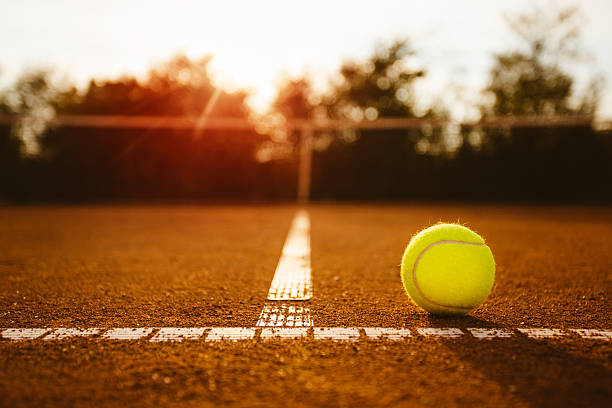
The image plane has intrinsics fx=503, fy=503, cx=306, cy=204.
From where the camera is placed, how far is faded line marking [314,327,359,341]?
2164 mm

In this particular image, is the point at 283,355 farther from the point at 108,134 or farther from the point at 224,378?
the point at 108,134

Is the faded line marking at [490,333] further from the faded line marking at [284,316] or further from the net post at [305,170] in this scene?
the net post at [305,170]

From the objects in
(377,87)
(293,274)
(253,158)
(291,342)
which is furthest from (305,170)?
(291,342)

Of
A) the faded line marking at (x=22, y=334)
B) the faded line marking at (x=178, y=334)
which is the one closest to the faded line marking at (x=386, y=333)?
the faded line marking at (x=178, y=334)

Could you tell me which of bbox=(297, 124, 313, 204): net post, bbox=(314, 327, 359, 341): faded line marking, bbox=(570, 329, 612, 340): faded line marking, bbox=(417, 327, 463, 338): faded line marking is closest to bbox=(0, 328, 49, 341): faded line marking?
bbox=(314, 327, 359, 341): faded line marking

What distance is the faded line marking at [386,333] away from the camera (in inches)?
86.0

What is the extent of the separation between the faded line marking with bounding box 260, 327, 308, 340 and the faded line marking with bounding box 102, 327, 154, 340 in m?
0.53

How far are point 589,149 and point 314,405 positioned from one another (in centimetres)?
2012

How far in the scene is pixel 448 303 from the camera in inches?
98.6

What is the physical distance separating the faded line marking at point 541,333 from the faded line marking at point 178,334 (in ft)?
4.79

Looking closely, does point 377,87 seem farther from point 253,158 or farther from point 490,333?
point 490,333

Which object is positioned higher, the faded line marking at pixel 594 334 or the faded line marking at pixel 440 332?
the faded line marking at pixel 594 334

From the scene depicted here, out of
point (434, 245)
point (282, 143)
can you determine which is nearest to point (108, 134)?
point (282, 143)

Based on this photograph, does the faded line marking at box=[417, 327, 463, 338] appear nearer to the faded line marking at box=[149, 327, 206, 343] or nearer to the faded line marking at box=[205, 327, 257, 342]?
the faded line marking at box=[205, 327, 257, 342]
